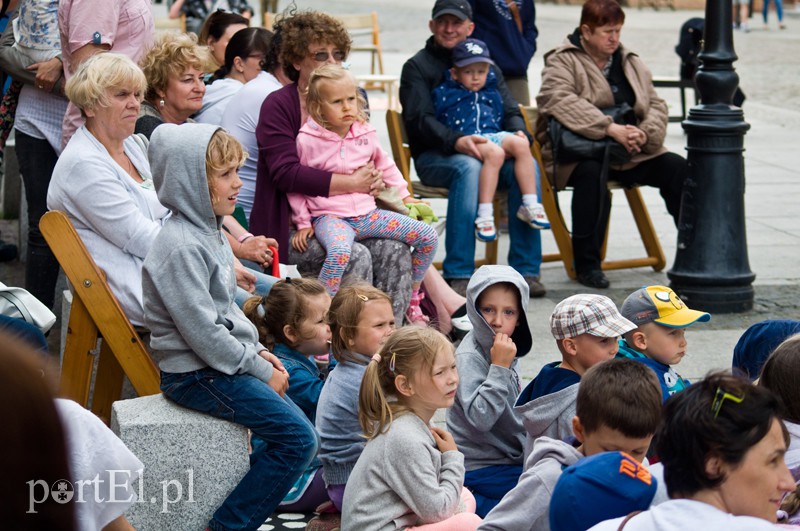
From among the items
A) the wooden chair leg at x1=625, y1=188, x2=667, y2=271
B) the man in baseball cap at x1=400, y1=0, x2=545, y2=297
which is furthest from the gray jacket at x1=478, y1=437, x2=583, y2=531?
the wooden chair leg at x1=625, y1=188, x2=667, y2=271

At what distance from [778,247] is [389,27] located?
22.1 m

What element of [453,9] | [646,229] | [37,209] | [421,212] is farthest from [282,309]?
[646,229]

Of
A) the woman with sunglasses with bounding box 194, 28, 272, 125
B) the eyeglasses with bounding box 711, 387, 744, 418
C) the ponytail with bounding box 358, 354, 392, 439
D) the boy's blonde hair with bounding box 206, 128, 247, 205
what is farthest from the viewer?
the woman with sunglasses with bounding box 194, 28, 272, 125

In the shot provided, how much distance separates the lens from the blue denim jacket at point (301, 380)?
4.77m

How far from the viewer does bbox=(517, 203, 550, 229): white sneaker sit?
727 centimetres

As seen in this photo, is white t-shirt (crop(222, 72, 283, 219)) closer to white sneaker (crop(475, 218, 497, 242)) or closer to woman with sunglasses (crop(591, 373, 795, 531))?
white sneaker (crop(475, 218, 497, 242))

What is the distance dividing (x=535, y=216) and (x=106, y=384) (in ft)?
10.7

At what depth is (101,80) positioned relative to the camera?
484 cm

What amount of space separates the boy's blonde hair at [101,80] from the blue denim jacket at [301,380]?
1.22m

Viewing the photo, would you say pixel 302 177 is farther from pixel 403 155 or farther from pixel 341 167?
pixel 403 155

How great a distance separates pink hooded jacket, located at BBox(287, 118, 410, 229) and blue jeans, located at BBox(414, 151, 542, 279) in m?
1.25

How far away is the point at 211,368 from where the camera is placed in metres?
4.18

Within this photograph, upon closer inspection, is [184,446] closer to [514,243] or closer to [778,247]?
[514,243]

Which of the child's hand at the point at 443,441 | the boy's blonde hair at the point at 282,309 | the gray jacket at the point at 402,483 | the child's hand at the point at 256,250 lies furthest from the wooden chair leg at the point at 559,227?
the gray jacket at the point at 402,483
